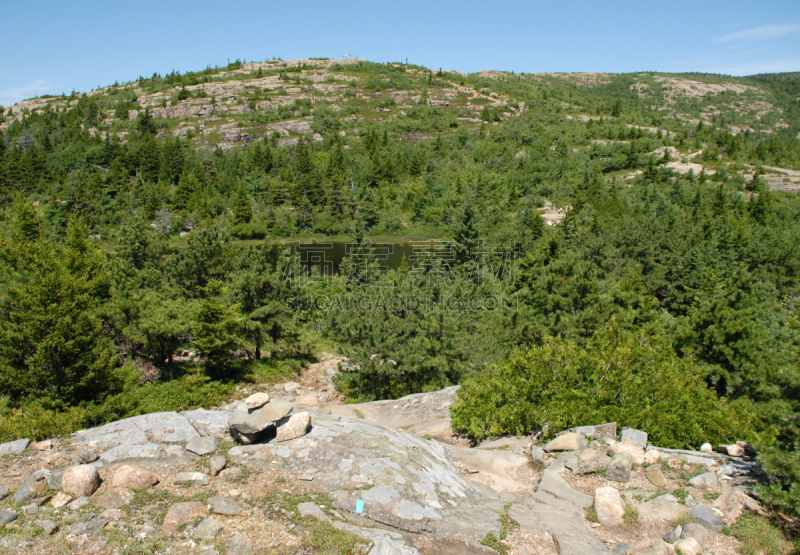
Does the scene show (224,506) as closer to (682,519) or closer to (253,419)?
(253,419)

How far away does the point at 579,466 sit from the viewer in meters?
9.88

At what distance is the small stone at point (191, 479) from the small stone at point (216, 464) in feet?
0.55

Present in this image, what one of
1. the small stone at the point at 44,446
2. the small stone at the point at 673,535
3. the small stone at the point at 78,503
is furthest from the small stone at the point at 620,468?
Answer: the small stone at the point at 44,446

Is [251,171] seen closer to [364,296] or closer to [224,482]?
[364,296]

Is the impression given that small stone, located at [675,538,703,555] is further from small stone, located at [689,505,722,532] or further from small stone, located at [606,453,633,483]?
small stone, located at [606,453,633,483]

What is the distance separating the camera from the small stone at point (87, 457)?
26.7 feet

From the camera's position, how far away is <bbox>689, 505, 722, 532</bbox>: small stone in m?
7.44

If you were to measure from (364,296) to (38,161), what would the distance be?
380ft

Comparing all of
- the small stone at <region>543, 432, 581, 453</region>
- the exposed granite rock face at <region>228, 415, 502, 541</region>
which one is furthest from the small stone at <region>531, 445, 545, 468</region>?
the exposed granite rock face at <region>228, 415, 502, 541</region>

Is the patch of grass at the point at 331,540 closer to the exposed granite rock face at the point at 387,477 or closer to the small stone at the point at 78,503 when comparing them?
the exposed granite rock face at the point at 387,477

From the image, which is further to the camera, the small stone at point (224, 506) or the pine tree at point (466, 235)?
the pine tree at point (466, 235)

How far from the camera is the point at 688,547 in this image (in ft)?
22.9

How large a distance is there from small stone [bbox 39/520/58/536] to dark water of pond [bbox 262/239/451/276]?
57910 millimetres

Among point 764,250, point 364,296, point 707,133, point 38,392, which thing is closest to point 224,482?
point 38,392
